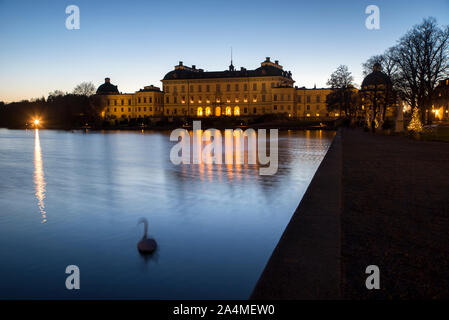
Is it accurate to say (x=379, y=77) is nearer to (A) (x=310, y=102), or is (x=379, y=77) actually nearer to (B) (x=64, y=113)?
(A) (x=310, y=102)

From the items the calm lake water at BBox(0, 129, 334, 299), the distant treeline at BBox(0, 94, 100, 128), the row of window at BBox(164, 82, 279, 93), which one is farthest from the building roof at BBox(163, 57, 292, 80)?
the calm lake water at BBox(0, 129, 334, 299)

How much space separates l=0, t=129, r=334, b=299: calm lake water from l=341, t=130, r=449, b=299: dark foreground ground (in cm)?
124

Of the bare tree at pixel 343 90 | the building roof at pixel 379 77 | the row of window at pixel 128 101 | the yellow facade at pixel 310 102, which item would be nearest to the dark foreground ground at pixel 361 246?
the building roof at pixel 379 77

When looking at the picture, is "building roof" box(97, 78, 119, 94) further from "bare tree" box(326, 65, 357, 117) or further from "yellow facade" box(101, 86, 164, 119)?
"bare tree" box(326, 65, 357, 117)

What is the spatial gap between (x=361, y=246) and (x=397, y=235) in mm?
880

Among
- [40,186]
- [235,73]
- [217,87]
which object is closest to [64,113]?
[217,87]

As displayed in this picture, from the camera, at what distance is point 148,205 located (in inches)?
356

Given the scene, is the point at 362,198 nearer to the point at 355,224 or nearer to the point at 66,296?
the point at 355,224

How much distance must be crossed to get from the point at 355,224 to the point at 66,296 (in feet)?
14.1

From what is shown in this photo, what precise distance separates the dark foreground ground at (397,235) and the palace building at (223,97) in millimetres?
88776

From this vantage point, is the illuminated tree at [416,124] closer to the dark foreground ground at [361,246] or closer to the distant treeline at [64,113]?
the dark foreground ground at [361,246]

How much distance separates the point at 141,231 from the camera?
22.9 feet

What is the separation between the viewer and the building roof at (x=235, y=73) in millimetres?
102938
